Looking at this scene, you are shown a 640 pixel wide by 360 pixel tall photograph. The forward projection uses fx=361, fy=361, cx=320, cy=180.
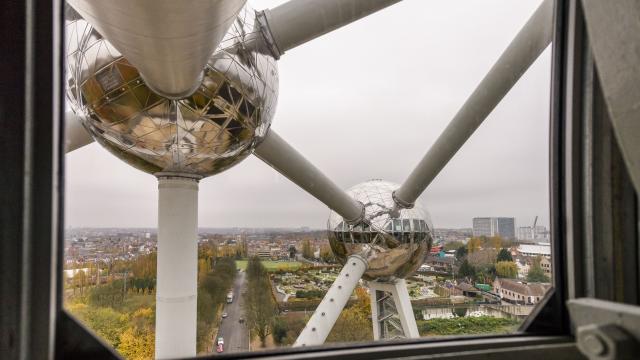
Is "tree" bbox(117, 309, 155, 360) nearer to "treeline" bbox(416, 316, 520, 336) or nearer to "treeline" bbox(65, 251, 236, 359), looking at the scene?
"treeline" bbox(65, 251, 236, 359)

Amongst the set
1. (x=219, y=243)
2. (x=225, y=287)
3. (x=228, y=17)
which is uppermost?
(x=228, y=17)

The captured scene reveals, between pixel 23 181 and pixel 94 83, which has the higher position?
pixel 94 83

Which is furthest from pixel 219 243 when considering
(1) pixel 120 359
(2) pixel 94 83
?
(1) pixel 120 359

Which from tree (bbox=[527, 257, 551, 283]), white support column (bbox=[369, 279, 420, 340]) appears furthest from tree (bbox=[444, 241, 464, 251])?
white support column (bbox=[369, 279, 420, 340])

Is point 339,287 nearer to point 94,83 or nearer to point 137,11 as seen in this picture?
point 94,83

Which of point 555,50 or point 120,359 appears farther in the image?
point 555,50

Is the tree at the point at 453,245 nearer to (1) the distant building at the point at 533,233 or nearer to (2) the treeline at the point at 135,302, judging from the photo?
(1) the distant building at the point at 533,233
